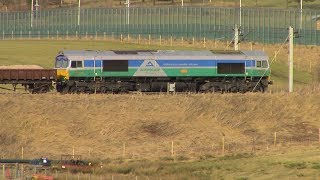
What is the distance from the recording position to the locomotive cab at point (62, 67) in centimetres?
8649

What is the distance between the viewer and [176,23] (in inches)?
5694

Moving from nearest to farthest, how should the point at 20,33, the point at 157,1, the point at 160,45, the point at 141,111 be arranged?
the point at 141,111 → the point at 160,45 → the point at 20,33 → the point at 157,1

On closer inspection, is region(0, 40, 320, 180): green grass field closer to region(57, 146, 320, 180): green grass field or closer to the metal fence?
region(57, 146, 320, 180): green grass field

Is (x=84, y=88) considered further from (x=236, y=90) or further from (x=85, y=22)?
(x=85, y=22)

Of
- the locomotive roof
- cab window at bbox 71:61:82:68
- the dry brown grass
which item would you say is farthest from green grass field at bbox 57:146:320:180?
the locomotive roof

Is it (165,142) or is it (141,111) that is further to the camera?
(141,111)

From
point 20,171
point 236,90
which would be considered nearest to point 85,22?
point 236,90

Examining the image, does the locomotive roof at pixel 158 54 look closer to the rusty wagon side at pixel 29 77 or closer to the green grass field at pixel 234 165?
the rusty wagon side at pixel 29 77

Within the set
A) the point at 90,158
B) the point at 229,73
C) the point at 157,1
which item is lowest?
the point at 90,158

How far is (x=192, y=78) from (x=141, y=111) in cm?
936

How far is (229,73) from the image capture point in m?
90.1

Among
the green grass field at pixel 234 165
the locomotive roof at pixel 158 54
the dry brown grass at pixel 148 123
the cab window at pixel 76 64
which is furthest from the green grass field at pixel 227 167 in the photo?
the locomotive roof at pixel 158 54

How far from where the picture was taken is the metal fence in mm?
136000

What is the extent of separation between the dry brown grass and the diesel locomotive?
4.28m
